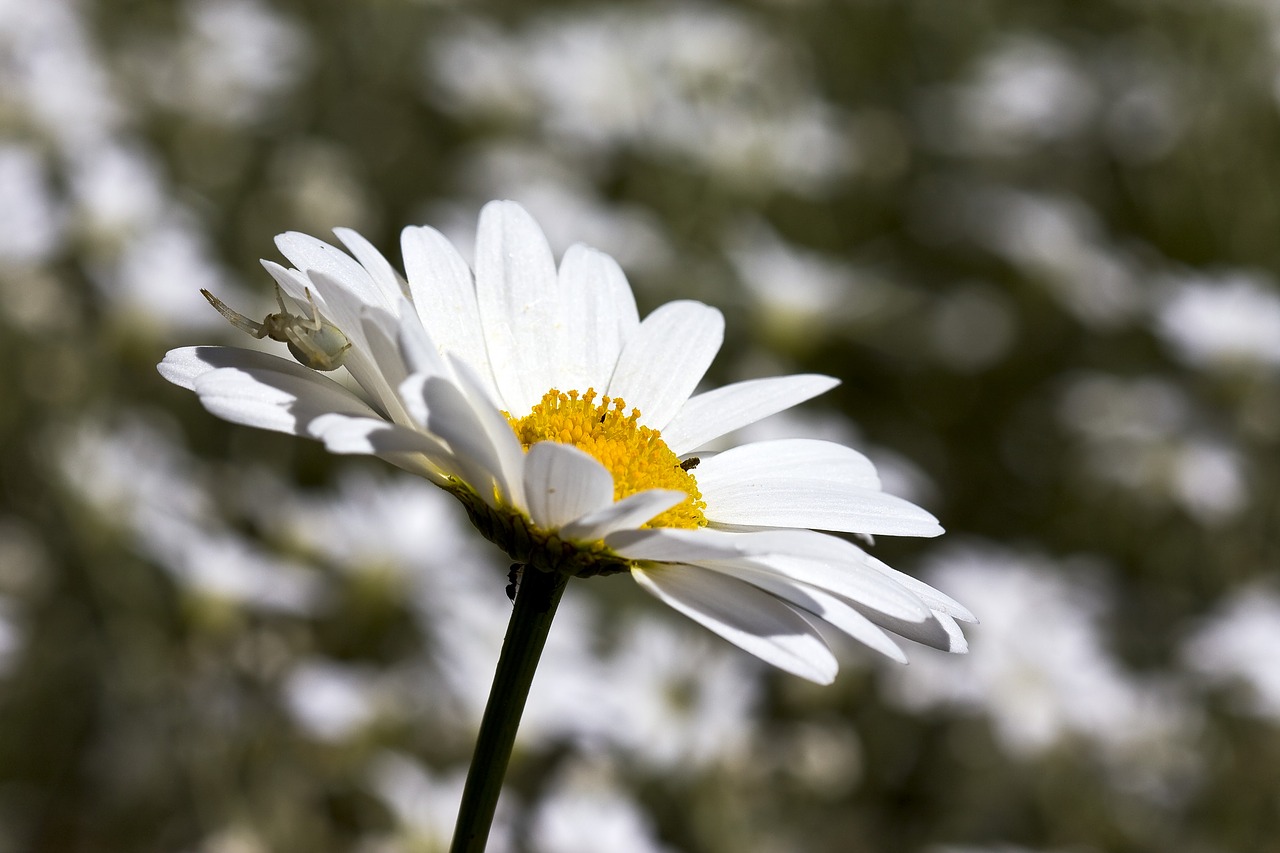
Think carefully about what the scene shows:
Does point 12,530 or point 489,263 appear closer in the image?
point 489,263

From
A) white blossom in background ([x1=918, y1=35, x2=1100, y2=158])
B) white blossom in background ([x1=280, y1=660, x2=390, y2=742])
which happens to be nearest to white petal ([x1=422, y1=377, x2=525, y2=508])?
white blossom in background ([x1=280, y1=660, x2=390, y2=742])

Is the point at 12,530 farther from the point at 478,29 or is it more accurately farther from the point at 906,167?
the point at 906,167

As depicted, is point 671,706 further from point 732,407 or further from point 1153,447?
point 1153,447

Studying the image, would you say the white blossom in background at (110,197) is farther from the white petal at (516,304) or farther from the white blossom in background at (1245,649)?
the white blossom in background at (1245,649)

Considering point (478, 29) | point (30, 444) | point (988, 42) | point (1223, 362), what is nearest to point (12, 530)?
point (30, 444)

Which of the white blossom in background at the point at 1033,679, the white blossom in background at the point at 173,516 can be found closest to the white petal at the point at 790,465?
the white blossom in background at the point at 173,516

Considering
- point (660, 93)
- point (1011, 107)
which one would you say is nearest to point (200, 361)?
point (660, 93)
